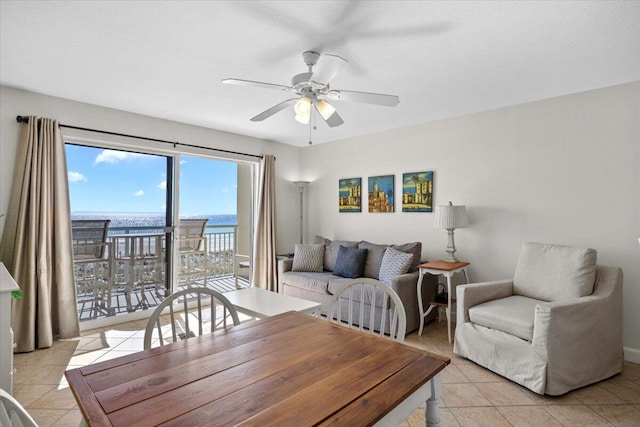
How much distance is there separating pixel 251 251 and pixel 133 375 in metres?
4.01

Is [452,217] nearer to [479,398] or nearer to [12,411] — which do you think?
[479,398]

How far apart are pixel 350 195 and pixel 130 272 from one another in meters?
3.03

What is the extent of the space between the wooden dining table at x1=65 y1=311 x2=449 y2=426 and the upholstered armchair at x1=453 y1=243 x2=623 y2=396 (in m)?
1.49

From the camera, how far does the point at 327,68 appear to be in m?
1.98

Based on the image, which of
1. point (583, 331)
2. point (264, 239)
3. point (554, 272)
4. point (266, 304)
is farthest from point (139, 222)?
point (583, 331)

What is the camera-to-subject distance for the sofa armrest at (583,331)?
225 cm

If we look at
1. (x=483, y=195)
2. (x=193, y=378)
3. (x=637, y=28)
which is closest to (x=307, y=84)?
(x=193, y=378)

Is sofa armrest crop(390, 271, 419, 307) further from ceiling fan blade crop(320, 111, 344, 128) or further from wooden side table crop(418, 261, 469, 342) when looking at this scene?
ceiling fan blade crop(320, 111, 344, 128)

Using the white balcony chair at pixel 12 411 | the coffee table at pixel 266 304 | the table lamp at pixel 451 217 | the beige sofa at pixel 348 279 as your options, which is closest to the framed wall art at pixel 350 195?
the beige sofa at pixel 348 279

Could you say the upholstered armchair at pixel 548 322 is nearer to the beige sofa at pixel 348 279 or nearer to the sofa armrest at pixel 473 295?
the sofa armrest at pixel 473 295

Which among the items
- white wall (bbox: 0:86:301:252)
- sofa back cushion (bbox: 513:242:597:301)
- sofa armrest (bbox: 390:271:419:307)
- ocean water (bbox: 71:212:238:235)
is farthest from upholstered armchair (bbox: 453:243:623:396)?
ocean water (bbox: 71:212:238:235)

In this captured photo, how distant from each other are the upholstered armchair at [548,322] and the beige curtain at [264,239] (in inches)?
112

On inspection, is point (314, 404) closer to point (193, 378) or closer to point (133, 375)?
point (193, 378)

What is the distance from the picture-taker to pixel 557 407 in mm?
2164
